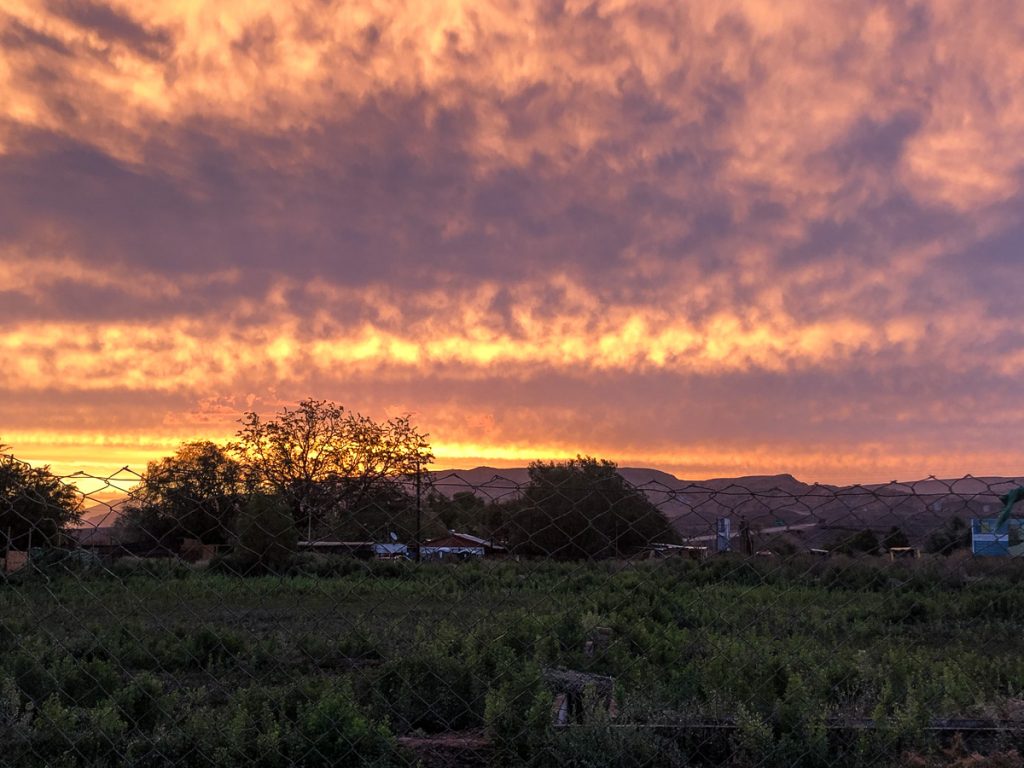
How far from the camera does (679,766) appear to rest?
4.98 metres

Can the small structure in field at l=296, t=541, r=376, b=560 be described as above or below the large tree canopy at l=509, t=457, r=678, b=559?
below

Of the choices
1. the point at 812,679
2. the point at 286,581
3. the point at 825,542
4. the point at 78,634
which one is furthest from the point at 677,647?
the point at 78,634

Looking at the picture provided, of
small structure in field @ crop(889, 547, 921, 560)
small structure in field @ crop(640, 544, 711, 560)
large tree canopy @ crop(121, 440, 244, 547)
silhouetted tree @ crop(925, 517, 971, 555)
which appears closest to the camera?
large tree canopy @ crop(121, 440, 244, 547)

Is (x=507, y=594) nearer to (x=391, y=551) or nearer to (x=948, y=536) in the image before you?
(x=391, y=551)

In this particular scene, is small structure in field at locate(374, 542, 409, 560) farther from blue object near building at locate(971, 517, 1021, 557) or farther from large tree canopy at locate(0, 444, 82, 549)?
blue object near building at locate(971, 517, 1021, 557)

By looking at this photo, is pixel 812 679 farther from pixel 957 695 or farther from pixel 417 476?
pixel 417 476

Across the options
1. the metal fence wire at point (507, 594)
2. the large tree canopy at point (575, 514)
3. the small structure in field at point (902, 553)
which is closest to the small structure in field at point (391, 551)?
the metal fence wire at point (507, 594)

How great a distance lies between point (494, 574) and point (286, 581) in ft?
3.47

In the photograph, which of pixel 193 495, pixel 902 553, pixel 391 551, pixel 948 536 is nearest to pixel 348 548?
pixel 391 551

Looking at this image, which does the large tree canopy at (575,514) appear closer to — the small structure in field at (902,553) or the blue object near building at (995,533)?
the small structure in field at (902,553)

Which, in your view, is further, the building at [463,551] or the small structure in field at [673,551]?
the building at [463,551]

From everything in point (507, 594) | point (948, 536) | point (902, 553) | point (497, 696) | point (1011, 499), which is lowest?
point (497, 696)

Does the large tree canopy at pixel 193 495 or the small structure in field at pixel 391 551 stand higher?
the large tree canopy at pixel 193 495

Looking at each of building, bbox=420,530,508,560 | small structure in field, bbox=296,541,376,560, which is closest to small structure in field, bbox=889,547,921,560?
building, bbox=420,530,508,560
